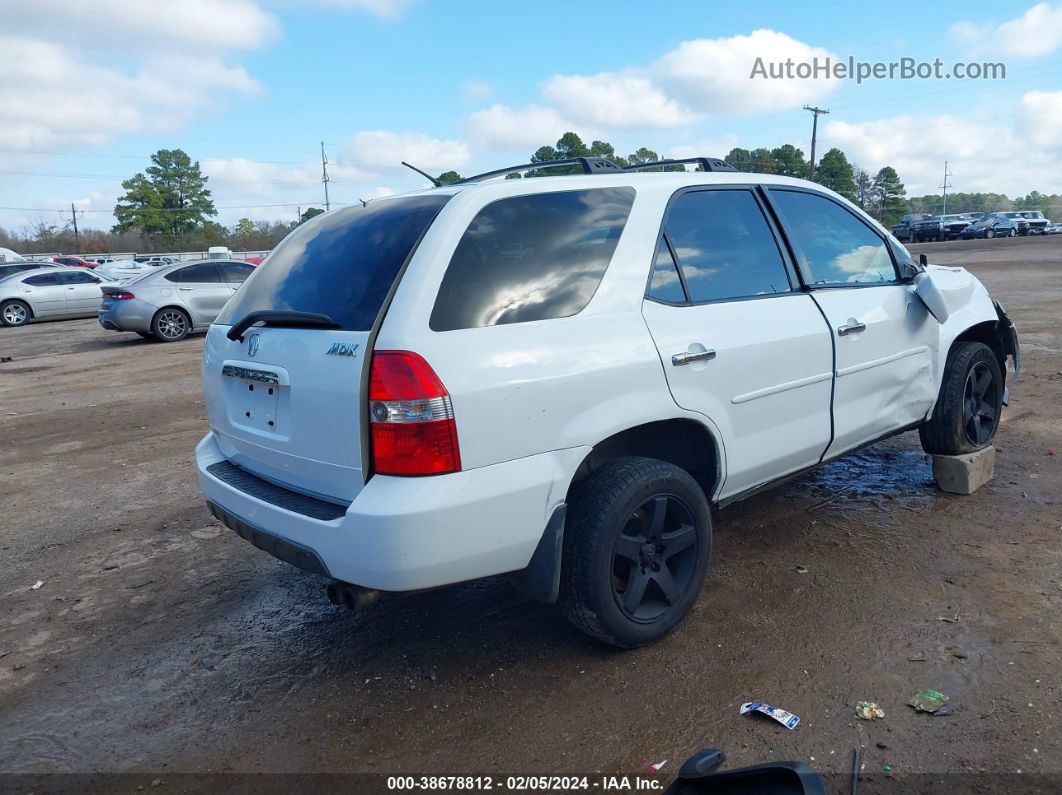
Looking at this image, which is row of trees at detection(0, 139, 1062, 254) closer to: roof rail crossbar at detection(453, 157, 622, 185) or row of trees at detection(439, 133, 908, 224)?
row of trees at detection(439, 133, 908, 224)

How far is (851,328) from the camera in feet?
12.7

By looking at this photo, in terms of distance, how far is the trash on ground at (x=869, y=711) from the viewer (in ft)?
8.84

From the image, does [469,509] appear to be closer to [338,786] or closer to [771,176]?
[338,786]

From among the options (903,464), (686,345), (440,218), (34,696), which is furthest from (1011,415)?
(34,696)

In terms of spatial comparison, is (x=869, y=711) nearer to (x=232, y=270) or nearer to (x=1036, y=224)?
(x=232, y=270)

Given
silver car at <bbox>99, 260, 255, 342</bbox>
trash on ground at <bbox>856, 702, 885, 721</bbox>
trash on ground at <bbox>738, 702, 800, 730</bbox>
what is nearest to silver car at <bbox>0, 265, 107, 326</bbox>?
silver car at <bbox>99, 260, 255, 342</bbox>

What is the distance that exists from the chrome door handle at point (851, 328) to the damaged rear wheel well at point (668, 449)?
1.00 meters

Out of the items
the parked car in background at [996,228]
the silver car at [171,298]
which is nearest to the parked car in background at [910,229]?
the parked car in background at [996,228]

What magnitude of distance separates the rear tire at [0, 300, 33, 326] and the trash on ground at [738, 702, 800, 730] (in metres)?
22.4

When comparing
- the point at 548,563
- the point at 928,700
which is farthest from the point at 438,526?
the point at 928,700

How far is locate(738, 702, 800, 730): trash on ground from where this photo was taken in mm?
2682

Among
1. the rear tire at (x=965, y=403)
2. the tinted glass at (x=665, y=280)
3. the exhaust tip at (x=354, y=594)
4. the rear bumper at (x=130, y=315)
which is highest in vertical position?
the tinted glass at (x=665, y=280)

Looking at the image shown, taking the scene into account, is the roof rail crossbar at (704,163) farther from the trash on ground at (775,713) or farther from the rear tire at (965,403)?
the trash on ground at (775,713)

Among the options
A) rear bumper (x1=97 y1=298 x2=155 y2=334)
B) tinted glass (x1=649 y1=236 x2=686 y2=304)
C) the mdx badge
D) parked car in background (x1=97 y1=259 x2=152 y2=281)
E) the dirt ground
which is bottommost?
the dirt ground
